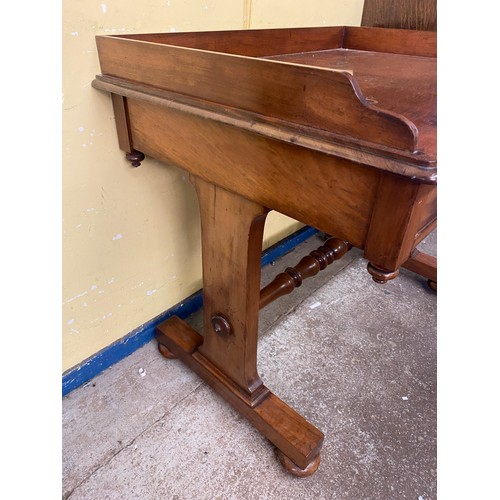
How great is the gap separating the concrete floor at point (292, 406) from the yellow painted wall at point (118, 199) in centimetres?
20

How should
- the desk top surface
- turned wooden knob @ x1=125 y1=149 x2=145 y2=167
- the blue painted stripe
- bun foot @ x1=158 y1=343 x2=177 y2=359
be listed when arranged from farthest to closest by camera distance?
bun foot @ x1=158 y1=343 x2=177 y2=359
the blue painted stripe
turned wooden knob @ x1=125 y1=149 x2=145 y2=167
the desk top surface

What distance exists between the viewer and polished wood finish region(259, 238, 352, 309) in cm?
129

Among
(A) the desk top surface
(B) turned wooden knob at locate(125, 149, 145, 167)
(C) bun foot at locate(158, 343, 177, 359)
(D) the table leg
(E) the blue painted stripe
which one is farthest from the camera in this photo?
(C) bun foot at locate(158, 343, 177, 359)

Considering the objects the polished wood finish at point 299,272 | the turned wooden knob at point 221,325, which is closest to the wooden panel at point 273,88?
the turned wooden knob at point 221,325

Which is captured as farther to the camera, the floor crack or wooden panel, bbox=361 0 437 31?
wooden panel, bbox=361 0 437 31

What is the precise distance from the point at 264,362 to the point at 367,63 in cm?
96

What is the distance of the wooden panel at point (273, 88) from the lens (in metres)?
0.49

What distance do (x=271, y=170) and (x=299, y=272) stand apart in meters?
0.74

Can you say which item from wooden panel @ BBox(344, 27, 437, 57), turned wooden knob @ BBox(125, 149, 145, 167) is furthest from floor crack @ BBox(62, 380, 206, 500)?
wooden panel @ BBox(344, 27, 437, 57)

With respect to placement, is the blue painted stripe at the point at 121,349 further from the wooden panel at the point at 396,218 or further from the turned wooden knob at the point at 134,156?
the wooden panel at the point at 396,218

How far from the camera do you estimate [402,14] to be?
4.68ft

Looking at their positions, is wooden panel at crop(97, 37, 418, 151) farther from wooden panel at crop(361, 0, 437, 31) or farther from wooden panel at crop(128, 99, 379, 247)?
wooden panel at crop(361, 0, 437, 31)

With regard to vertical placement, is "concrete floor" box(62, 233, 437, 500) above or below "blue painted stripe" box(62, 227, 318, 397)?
below

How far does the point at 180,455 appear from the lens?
41.9 inches
